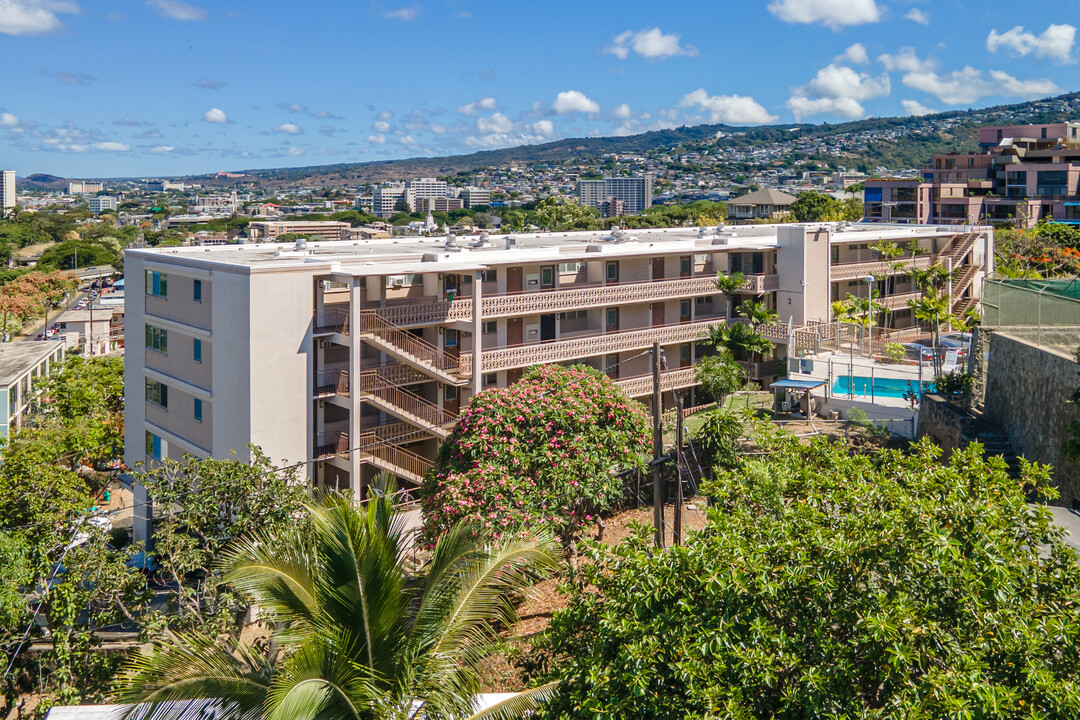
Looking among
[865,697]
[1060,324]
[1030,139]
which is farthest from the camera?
[1030,139]

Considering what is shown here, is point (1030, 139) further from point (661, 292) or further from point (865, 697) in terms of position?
point (865, 697)

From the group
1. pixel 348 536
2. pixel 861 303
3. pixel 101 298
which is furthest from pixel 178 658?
pixel 101 298

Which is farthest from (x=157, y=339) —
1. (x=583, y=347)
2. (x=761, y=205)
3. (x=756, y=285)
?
(x=761, y=205)

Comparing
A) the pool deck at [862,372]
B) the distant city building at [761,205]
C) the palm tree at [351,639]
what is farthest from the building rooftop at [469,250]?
the distant city building at [761,205]

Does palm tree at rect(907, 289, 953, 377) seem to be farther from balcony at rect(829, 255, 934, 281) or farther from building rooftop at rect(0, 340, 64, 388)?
building rooftop at rect(0, 340, 64, 388)

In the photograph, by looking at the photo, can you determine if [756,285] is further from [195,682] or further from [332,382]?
[195,682]
